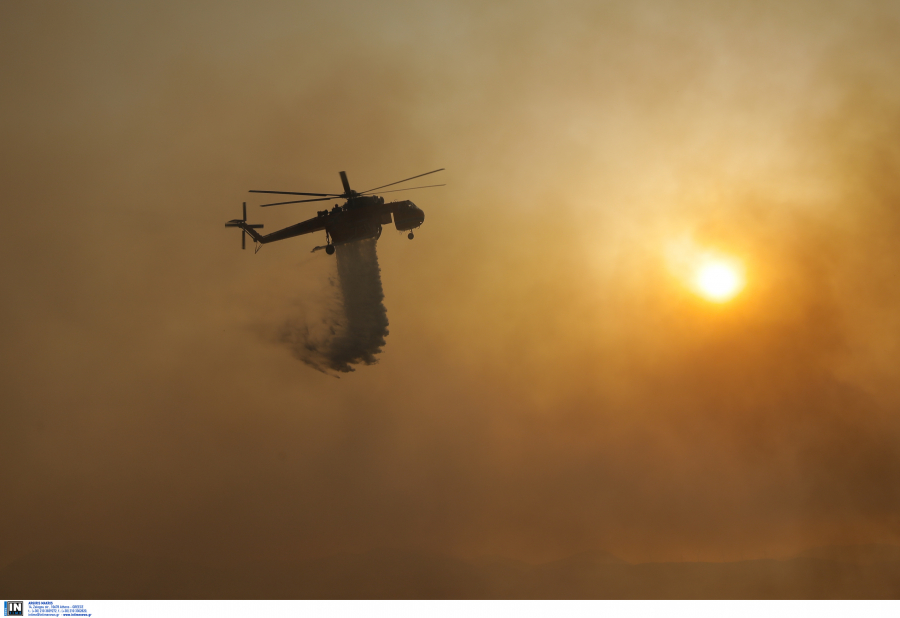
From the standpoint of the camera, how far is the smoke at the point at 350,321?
3105cm

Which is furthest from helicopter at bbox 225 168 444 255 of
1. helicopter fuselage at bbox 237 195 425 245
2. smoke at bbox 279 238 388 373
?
smoke at bbox 279 238 388 373

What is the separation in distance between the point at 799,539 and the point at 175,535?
37.6 m

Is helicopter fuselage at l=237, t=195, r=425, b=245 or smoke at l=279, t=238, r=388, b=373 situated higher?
helicopter fuselage at l=237, t=195, r=425, b=245

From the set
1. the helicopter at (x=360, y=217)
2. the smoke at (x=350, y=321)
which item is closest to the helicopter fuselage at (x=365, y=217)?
the helicopter at (x=360, y=217)

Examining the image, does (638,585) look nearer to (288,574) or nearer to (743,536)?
(743,536)

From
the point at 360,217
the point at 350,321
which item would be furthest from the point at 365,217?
the point at 350,321

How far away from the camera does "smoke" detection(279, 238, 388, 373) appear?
3105 centimetres

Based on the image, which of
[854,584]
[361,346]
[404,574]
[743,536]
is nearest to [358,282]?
[361,346]

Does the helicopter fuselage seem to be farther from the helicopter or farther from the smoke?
the smoke

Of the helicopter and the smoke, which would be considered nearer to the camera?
the helicopter

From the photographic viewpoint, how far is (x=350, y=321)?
31516 mm

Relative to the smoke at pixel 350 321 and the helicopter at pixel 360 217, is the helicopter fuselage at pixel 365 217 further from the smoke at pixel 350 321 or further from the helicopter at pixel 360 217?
the smoke at pixel 350 321

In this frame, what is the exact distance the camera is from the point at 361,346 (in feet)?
105

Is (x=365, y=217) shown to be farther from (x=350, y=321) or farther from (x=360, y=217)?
(x=350, y=321)
